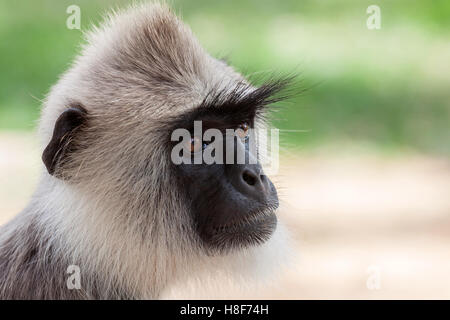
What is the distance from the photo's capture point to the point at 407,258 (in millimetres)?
7070

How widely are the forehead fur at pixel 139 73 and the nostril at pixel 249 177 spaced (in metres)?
0.39

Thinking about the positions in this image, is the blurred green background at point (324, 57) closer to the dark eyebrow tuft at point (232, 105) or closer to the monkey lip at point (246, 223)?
the dark eyebrow tuft at point (232, 105)

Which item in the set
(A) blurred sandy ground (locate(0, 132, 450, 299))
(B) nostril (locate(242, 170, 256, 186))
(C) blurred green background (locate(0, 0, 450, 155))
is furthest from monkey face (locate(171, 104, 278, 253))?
(C) blurred green background (locate(0, 0, 450, 155))

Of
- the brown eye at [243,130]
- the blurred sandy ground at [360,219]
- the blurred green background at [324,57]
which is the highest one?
the blurred green background at [324,57]

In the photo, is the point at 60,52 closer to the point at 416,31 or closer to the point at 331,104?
the point at 331,104

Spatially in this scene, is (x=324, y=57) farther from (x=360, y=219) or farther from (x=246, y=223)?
(x=246, y=223)

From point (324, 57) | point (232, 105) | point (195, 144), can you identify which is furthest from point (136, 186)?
point (324, 57)

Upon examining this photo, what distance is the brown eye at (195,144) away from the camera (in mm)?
3477

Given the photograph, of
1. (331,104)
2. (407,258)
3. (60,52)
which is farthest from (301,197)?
(60,52)

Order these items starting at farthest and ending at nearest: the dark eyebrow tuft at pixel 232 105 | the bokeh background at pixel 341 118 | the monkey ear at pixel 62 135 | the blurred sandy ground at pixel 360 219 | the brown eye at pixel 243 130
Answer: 1. the bokeh background at pixel 341 118
2. the blurred sandy ground at pixel 360 219
3. the brown eye at pixel 243 130
4. the dark eyebrow tuft at pixel 232 105
5. the monkey ear at pixel 62 135

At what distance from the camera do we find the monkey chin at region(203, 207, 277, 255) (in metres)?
3.48

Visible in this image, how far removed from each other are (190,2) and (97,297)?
921 cm

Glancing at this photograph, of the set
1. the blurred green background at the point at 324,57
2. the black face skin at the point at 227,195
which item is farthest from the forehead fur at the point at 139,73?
the blurred green background at the point at 324,57

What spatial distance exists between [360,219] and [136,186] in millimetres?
4574
